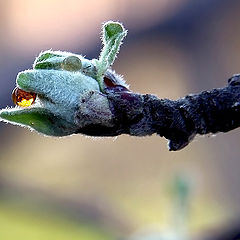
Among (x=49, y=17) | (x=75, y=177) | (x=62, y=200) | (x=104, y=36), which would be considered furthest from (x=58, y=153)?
(x=104, y=36)

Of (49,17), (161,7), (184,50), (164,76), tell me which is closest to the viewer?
(161,7)

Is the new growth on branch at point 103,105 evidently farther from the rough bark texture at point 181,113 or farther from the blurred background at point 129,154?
the blurred background at point 129,154

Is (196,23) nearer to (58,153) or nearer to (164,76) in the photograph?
(164,76)

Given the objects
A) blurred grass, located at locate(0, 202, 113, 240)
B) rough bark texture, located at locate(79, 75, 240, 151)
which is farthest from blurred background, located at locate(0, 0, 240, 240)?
rough bark texture, located at locate(79, 75, 240, 151)

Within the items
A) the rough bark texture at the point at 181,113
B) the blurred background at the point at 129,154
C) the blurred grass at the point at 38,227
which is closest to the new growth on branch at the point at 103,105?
the rough bark texture at the point at 181,113

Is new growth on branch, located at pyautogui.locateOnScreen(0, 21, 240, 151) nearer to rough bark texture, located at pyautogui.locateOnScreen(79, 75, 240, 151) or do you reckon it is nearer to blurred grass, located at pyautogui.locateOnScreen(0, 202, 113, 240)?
rough bark texture, located at pyautogui.locateOnScreen(79, 75, 240, 151)

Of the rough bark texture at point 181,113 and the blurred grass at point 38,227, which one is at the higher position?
the blurred grass at point 38,227

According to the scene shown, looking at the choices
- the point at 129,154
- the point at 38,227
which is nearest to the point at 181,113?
the point at 38,227

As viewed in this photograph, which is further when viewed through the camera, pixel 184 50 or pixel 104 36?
pixel 184 50
